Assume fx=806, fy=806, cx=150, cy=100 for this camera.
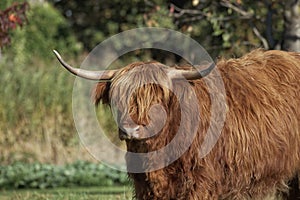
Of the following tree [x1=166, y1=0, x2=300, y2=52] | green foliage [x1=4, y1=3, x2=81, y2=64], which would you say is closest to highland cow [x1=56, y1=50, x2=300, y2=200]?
tree [x1=166, y1=0, x2=300, y2=52]

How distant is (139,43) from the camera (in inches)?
729

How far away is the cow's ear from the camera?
6738 mm

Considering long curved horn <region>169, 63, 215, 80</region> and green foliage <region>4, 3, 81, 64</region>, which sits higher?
long curved horn <region>169, 63, 215, 80</region>

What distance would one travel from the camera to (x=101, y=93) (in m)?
6.76

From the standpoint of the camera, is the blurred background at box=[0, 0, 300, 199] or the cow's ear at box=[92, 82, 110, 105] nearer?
the cow's ear at box=[92, 82, 110, 105]

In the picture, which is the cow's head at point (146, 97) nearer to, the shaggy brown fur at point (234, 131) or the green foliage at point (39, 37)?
the shaggy brown fur at point (234, 131)

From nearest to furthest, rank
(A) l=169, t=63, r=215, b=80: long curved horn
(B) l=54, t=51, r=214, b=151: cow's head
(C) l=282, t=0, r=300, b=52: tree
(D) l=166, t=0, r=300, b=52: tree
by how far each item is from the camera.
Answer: (B) l=54, t=51, r=214, b=151: cow's head
(A) l=169, t=63, r=215, b=80: long curved horn
(C) l=282, t=0, r=300, b=52: tree
(D) l=166, t=0, r=300, b=52: tree

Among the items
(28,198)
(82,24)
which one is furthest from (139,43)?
(28,198)

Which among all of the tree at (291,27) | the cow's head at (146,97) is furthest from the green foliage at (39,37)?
the cow's head at (146,97)

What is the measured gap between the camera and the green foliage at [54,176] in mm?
12898

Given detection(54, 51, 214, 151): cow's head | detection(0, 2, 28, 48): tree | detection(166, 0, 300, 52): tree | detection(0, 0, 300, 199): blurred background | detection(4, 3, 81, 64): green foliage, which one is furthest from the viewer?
detection(4, 3, 81, 64): green foliage

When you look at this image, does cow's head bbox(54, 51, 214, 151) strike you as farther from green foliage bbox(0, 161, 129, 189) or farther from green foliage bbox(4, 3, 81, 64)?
green foliage bbox(4, 3, 81, 64)

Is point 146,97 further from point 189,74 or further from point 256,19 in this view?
point 256,19

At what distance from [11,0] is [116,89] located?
1304cm
